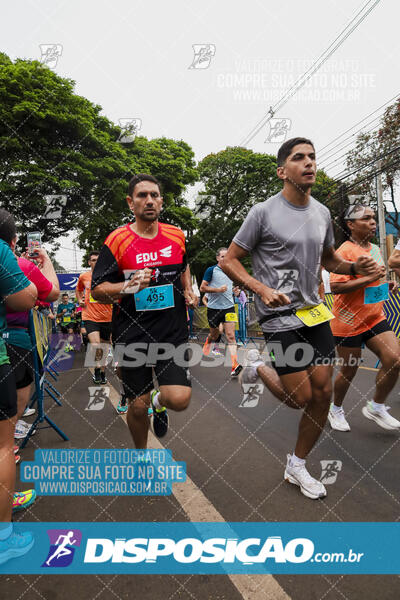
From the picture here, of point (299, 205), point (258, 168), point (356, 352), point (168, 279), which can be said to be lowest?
point (168, 279)

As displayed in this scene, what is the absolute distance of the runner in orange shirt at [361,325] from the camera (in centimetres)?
357

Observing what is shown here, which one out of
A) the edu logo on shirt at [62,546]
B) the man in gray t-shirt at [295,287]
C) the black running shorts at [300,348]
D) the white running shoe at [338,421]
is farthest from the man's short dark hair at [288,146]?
the edu logo on shirt at [62,546]

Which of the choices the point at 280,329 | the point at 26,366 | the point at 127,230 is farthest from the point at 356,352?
the point at 26,366

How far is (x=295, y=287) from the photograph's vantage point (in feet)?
8.82

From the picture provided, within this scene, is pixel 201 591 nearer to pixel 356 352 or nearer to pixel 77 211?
pixel 356 352

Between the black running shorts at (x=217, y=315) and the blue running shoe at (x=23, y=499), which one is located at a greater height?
the black running shorts at (x=217, y=315)

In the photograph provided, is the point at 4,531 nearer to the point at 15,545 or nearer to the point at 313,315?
the point at 15,545

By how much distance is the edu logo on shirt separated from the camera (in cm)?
204

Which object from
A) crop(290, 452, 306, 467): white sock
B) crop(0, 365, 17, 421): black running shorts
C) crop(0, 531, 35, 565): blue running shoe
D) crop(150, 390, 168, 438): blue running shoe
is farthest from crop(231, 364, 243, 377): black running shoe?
crop(0, 365, 17, 421): black running shorts

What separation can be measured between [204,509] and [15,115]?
17.4m

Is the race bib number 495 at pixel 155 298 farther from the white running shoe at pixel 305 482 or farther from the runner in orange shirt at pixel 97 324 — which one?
the runner in orange shirt at pixel 97 324

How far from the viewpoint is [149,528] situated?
2254mm

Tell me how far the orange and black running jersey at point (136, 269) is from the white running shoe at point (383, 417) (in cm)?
212

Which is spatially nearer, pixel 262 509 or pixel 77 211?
pixel 262 509
